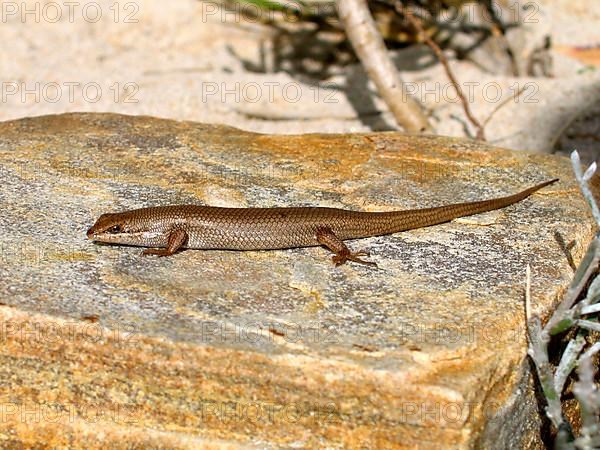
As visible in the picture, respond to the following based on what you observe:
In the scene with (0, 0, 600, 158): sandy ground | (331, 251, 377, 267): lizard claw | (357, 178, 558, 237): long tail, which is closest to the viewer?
(331, 251, 377, 267): lizard claw

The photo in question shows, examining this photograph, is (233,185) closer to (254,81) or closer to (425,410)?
(425,410)

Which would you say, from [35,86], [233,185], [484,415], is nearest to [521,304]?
[484,415]

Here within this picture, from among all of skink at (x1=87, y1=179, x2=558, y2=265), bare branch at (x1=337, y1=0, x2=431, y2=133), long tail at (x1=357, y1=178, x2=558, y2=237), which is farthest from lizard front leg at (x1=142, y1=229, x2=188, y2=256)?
bare branch at (x1=337, y1=0, x2=431, y2=133)

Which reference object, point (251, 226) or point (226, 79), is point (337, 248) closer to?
point (251, 226)

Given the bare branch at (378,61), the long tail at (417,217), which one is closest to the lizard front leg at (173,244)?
the long tail at (417,217)

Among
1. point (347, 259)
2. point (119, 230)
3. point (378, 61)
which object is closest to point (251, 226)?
point (347, 259)

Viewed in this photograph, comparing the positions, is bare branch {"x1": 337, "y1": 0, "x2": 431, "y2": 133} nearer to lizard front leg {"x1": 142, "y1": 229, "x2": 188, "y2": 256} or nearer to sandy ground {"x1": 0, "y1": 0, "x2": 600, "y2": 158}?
sandy ground {"x1": 0, "y1": 0, "x2": 600, "y2": 158}
